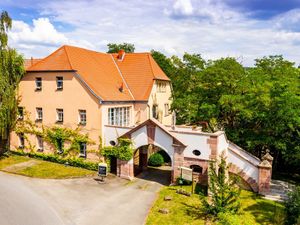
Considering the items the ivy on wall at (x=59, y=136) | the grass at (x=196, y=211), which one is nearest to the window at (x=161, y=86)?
the ivy on wall at (x=59, y=136)

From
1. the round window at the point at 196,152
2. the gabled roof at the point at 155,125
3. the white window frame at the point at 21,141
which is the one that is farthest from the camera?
the white window frame at the point at 21,141

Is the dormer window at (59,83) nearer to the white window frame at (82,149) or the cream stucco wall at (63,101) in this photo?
the cream stucco wall at (63,101)

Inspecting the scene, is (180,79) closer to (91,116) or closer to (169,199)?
(91,116)

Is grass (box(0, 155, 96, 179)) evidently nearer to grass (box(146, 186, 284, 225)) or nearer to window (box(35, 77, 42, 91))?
window (box(35, 77, 42, 91))

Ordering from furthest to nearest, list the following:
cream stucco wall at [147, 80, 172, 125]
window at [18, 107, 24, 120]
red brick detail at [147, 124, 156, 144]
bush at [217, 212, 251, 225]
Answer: cream stucco wall at [147, 80, 172, 125], window at [18, 107, 24, 120], red brick detail at [147, 124, 156, 144], bush at [217, 212, 251, 225]

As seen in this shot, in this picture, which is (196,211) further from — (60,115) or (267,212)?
(60,115)

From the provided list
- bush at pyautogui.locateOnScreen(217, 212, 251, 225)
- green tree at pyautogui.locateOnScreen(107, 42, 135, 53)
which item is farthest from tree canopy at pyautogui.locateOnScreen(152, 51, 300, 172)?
green tree at pyautogui.locateOnScreen(107, 42, 135, 53)

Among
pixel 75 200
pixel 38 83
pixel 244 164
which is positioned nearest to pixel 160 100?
pixel 38 83
